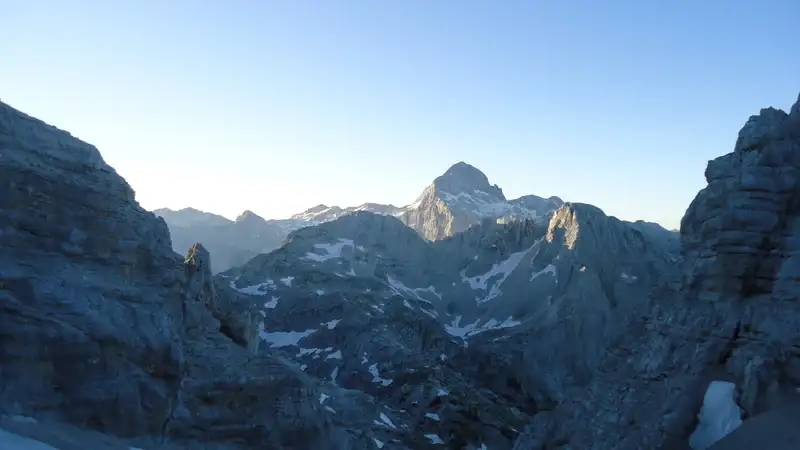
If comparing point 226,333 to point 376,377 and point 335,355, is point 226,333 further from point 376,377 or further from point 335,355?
point 335,355

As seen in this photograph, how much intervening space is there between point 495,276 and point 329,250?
42.8 meters

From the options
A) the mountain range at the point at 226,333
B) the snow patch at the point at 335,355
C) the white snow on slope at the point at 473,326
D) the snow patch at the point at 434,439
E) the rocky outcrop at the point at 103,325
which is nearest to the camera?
the mountain range at the point at 226,333

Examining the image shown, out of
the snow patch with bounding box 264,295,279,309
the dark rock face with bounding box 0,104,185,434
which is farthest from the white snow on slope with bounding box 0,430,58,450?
the snow patch with bounding box 264,295,279,309

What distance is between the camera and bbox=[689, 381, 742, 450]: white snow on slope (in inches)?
1181

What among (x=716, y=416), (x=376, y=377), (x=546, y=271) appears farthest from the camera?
(x=546, y=271)

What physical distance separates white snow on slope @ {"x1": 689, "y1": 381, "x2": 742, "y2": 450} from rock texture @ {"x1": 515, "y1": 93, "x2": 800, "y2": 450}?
13.2 inches

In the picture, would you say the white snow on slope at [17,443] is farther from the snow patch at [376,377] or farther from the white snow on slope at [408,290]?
the white snow on slope at [408,290]

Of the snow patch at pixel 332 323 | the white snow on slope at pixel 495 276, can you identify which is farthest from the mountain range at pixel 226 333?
the white snow on slope at pixel 495 276

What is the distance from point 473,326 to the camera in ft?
559

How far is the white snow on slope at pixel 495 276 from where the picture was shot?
584 feet

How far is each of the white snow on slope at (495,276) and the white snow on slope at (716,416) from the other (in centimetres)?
14321

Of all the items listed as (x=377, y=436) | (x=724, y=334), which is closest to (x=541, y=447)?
(x=724, y=334)

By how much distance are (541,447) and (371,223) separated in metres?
150

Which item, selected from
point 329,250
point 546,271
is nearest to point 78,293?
point 546,271
